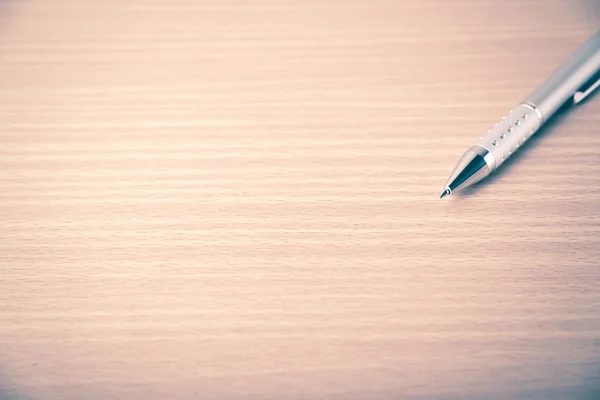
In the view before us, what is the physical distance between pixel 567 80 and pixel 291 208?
192 mm

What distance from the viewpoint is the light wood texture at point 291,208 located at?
0.86 ft

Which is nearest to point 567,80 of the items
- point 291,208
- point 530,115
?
point 530,115

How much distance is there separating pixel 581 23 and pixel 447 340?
0.28m

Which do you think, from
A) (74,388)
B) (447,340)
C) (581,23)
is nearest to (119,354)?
(74,388)

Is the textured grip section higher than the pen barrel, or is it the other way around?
the pen barrel

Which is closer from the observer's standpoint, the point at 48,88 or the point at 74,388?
the point at 74,388

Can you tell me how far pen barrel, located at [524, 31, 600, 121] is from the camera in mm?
345

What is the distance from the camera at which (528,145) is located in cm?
34

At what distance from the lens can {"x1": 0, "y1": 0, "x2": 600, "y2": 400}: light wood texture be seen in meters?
0.26

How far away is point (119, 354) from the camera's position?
267 millimetres

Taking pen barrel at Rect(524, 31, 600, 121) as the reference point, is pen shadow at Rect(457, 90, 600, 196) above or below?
below

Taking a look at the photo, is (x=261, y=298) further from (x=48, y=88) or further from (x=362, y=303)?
(x=48, y=88)

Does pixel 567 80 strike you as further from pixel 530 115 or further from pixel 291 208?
pixel 291 208

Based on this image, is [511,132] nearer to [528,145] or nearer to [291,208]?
[528,145]
